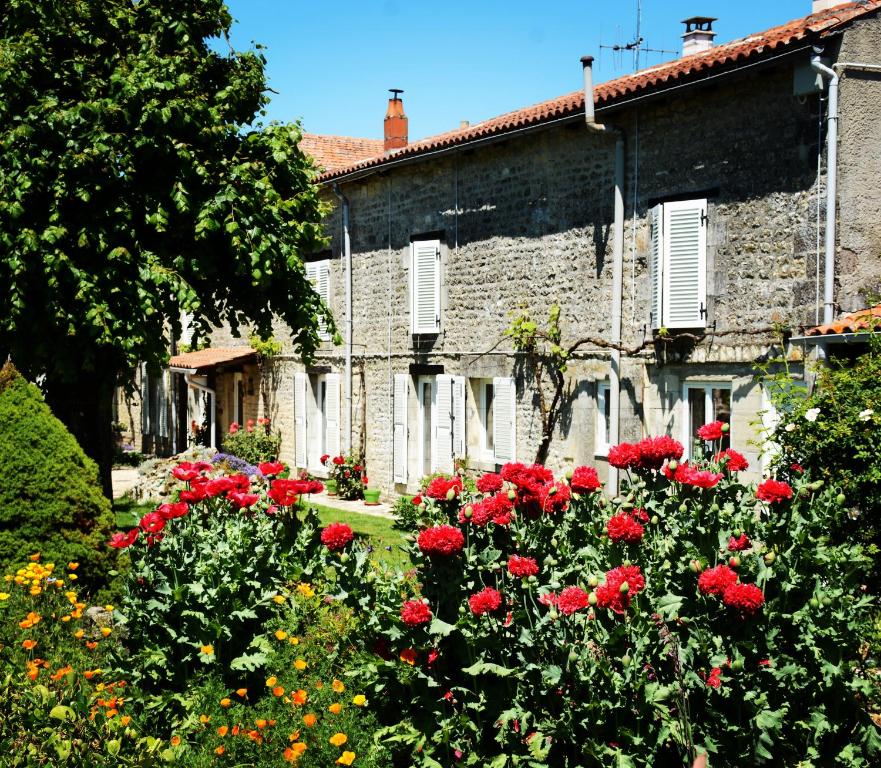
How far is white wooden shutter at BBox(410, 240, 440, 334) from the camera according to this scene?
14539 mm

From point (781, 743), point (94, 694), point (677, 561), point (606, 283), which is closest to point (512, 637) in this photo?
point (677, 561)

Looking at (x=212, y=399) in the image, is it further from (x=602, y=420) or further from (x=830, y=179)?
(x=830, y=179)

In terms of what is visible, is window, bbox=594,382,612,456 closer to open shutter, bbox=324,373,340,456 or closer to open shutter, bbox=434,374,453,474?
open shutter, bbox=434,374,453,474

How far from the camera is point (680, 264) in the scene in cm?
1050

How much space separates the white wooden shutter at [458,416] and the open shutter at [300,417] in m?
4.68

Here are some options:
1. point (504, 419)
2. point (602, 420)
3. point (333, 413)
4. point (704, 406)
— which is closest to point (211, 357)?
point (333, 413)

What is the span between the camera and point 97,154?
9820 mm

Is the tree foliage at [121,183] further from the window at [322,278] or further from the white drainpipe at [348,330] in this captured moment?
the window at [322,278]

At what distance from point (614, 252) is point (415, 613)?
782 cm

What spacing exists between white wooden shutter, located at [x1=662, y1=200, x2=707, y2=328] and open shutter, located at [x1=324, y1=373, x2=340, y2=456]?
7.94 meters

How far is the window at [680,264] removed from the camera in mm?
10328

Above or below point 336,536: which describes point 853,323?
above

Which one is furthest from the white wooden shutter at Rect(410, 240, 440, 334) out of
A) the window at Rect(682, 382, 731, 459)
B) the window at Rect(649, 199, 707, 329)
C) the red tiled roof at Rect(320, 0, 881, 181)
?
the window at Rect(682, 382, 731, 459)

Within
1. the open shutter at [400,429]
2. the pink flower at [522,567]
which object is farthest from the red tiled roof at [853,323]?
the open shutter at [400,429]
